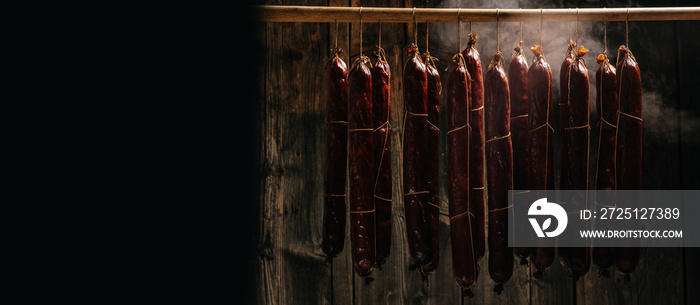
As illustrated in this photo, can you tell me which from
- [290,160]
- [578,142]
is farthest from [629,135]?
[290,160]

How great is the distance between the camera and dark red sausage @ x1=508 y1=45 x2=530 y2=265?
5.87ft

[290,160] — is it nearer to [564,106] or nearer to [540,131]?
[540,131]

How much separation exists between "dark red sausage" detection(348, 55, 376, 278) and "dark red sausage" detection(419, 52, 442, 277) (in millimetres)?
235

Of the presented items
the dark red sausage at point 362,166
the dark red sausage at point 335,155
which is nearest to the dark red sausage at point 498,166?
the dark red sausage at point 362,166

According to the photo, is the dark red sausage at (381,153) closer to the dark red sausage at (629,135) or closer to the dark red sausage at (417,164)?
the dark red sausage at (417,164)

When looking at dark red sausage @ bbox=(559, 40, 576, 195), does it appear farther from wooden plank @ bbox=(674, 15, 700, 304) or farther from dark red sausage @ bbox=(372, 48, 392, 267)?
wooden plank @ bbox=(674, 15, 700, 304)

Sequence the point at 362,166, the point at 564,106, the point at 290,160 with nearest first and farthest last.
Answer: the point at 362,166, the point at 564,106, the point at 290,160

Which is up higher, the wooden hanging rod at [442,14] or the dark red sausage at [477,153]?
the wooden hanging rod at [442,14]

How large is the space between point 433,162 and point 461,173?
0.12m

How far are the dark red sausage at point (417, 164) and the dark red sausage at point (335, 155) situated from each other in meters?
0.26

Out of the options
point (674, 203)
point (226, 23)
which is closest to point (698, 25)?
point (674, 203)

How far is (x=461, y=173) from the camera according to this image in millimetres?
1738

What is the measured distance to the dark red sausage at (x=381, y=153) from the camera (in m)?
1.75

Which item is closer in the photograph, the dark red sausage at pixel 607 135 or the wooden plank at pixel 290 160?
the dark red sausage at pixel 607 135
